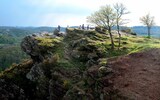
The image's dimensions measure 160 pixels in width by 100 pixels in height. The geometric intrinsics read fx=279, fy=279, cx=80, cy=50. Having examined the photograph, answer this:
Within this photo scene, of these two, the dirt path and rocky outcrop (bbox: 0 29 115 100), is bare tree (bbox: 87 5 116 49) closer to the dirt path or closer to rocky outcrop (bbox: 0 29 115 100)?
rocky outcrop (bbox: 0 29 115 100)

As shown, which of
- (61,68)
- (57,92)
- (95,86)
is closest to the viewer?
(95,86)

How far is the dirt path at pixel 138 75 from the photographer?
39.6 meters

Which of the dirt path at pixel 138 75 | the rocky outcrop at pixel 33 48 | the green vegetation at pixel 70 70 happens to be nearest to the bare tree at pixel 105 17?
the green vegetation at pixel 70 70

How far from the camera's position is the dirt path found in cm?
3962

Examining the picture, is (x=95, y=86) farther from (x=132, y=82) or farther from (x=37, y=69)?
(x=37, y=69)

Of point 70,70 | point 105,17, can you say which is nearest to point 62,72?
point 70,70

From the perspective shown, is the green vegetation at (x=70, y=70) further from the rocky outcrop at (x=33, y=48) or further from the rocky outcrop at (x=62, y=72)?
the rocky outcrop at (x=33, y=48)

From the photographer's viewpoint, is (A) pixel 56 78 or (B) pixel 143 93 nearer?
(B) pixel 143 93

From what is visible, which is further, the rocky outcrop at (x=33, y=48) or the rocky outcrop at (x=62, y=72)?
the rocky outcrop at (x=33, y=48)

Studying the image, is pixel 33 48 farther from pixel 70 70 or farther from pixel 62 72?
pixel 70 70

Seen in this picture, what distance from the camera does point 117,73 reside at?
156 ft

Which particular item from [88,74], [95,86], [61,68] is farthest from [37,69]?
[95,86]

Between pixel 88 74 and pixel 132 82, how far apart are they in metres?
10.4

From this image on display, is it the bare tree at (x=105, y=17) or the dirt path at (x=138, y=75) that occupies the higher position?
the bare tree at (x=105, y=17)
